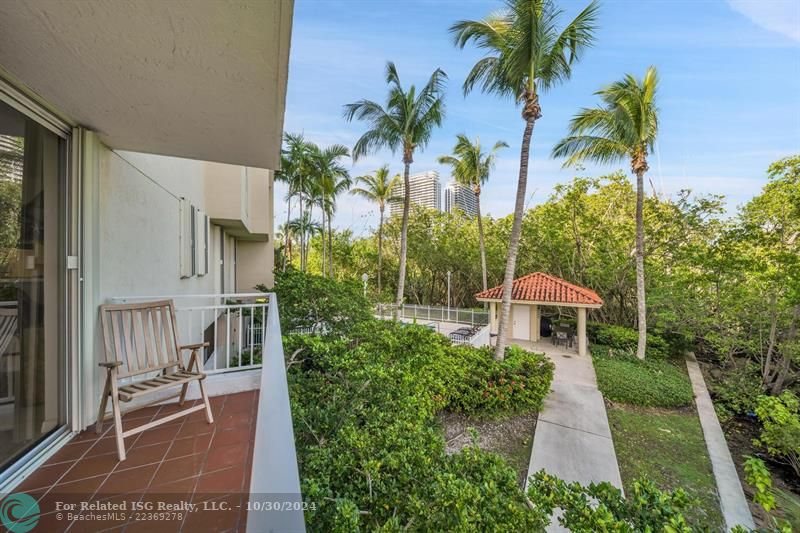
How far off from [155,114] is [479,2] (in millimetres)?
10573

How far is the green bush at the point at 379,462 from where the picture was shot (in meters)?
2.68

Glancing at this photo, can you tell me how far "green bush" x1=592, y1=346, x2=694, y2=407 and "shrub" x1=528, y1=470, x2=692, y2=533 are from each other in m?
8.02

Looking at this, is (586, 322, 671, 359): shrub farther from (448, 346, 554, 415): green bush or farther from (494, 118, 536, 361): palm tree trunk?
(494, 118, 536, 361): palm tree trunk

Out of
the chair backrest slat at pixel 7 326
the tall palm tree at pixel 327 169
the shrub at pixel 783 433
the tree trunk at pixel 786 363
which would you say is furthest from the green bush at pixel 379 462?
the tall palm tree at pixel 327 169

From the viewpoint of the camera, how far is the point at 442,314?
17094 mm

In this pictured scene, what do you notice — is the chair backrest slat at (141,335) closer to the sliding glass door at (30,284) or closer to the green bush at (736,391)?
the sliding glass door at (30,284)

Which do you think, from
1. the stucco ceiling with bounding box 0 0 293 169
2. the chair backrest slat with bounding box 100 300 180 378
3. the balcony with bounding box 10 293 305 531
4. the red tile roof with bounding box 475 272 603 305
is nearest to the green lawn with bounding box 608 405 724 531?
the red tile roof with bounding box 475 272 603 305

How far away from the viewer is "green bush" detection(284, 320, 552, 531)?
2.68 m

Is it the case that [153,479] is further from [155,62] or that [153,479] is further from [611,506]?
[611,506]

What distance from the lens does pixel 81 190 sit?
2.85 m

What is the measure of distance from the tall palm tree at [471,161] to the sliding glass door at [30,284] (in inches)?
640

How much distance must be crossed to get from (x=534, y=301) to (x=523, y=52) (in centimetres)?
948

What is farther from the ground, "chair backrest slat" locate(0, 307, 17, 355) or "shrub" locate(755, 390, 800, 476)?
"chair backrest slat" locate(0, 307, 17, 355)

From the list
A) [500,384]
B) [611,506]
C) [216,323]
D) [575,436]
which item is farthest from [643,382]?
[216,323]
